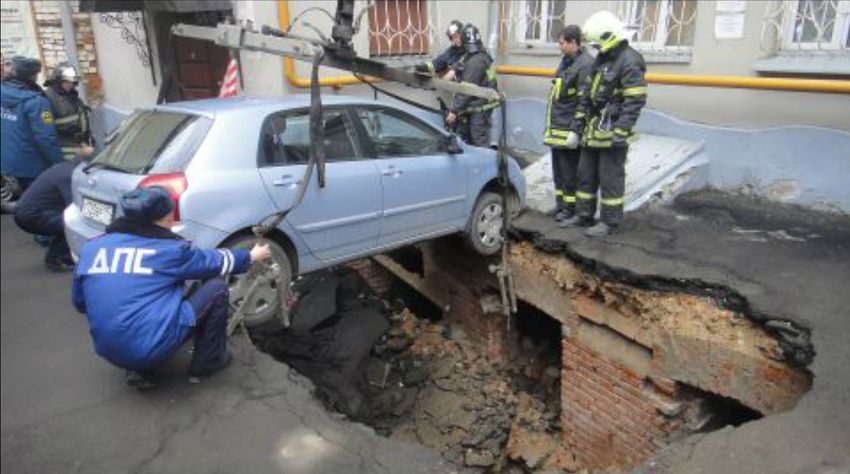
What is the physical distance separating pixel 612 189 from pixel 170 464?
400cm

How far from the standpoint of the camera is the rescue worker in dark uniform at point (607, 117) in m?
5.02

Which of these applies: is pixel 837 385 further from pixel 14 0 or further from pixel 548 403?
pixel 14 0

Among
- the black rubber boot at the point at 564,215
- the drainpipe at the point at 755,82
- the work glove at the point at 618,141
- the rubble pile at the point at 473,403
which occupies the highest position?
the drainpipe at the point at 755,82

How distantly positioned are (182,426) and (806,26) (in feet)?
20.2

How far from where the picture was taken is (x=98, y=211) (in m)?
4.25

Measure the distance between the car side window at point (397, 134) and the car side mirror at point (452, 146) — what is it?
0.16 ft

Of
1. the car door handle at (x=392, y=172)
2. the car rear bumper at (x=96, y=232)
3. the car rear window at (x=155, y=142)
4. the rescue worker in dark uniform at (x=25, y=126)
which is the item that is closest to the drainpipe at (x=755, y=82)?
the car door handle at (x=392, y=172)

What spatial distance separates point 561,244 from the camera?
5.56 meters

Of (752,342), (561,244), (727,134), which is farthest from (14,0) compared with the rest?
(752,342)

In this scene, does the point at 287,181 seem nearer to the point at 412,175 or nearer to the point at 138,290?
the point at 412,175

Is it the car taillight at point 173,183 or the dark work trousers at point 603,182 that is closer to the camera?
the car taillight at point 173,183

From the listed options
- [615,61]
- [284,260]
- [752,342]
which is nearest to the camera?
[752,342]

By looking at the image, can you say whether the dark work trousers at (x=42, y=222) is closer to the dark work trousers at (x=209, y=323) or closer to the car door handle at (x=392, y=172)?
the dark work trousers at (x=209, y=323)

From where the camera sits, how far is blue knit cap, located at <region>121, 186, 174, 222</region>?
3.35m
